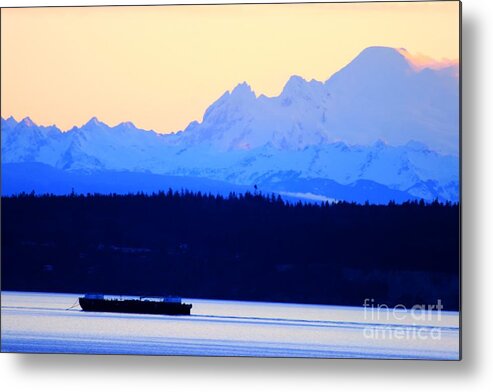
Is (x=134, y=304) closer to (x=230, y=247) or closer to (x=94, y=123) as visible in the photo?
(x=230, y=247)

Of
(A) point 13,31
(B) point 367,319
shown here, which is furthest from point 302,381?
(A) point 13,31

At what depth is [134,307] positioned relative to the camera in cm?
542

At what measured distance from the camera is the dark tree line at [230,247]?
5.28 metres

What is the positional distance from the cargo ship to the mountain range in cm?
52

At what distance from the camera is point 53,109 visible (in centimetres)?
551

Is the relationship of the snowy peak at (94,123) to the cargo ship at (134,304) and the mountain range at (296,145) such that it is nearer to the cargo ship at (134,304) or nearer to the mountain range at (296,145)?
A: the mountain range at (296,145)

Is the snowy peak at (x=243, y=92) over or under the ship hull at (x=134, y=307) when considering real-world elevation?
over

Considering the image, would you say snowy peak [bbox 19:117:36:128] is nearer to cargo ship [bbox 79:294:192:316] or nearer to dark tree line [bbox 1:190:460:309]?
dark tree line [bbox 1:190:460:309]

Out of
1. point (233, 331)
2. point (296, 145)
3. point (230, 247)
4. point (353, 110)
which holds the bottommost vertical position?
point (233, 331)

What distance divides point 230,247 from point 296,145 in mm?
578

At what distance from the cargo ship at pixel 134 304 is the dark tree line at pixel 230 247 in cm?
4

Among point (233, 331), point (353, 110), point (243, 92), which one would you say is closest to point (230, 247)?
point (233, 331)

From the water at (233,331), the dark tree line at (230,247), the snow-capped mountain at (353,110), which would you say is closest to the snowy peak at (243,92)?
the snow-capped mountain at (353,110)

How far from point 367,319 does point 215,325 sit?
0.70m
